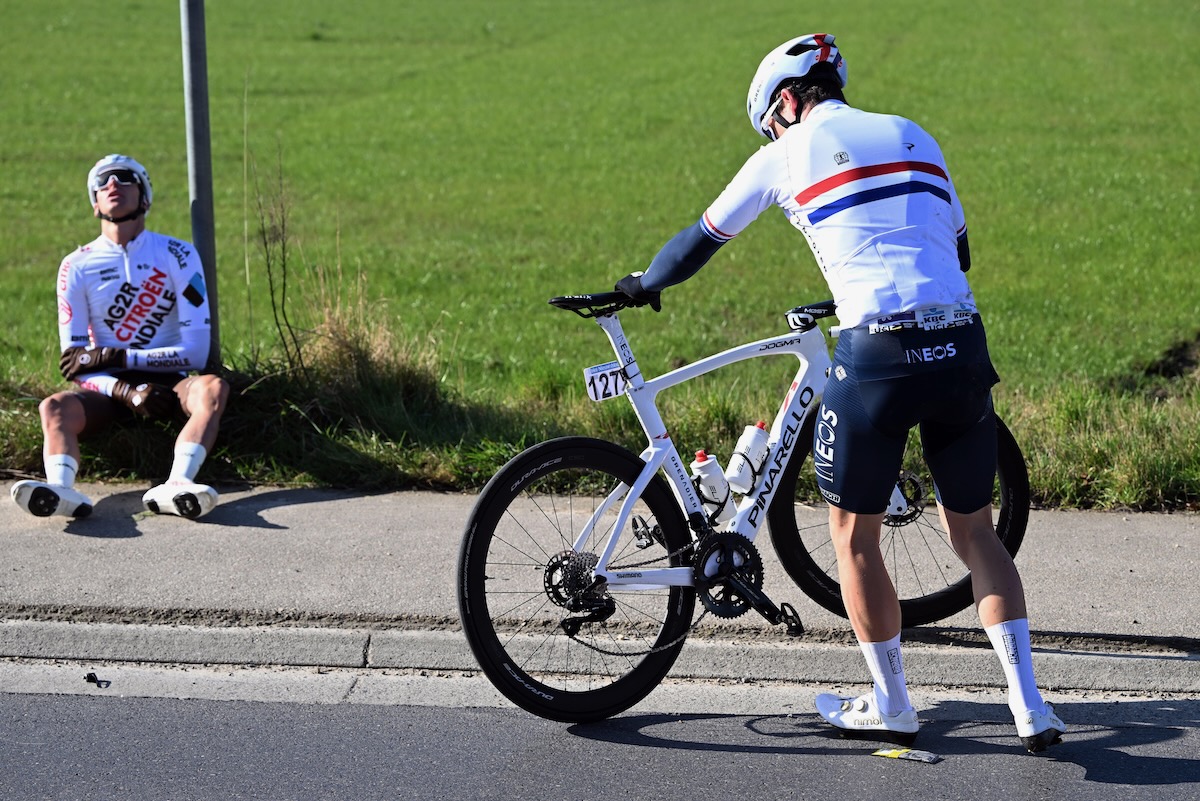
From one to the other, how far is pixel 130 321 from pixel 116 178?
2.31 feet

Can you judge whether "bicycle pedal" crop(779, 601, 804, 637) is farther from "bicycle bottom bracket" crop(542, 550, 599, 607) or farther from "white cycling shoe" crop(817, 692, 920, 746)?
"bicycle bottom bracket" crop(542, 550, 599, 607)

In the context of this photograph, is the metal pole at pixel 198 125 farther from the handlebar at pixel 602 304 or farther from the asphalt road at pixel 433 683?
the handlebar at pixel 602 304

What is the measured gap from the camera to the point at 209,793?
3.99 meters

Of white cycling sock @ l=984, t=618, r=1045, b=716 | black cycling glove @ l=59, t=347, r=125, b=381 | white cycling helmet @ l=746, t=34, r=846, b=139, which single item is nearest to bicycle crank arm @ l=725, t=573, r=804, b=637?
white cycling sock @ l=984, t=618, r=1045, b=716

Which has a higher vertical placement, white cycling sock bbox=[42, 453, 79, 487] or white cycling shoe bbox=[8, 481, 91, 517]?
white cycling sock bbox=[42, 453, 79, 487]

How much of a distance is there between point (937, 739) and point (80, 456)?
14.1 feet

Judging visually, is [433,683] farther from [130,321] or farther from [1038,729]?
[130,321]

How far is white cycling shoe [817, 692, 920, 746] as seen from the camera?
425 centimetres

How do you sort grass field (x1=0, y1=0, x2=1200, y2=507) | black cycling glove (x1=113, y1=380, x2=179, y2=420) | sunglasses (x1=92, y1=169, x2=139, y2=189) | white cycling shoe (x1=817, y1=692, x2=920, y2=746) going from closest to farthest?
white cycling shoe (x1=817, y1=692, x2=920, y2=746) < black cycling glove (x1=113, y1=380, x2=179, y2=420) < sunglasses (x1=92, y1=169, x2=139, y2=189) < grass field (x1=0, y1=0, x2=1200, y2=507)

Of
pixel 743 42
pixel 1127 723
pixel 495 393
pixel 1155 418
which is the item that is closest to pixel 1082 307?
pixel 1155 418

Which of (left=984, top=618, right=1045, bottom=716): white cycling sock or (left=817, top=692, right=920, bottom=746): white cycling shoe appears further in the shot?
(left=817, top=692, right=920, bottom=746): white cycling shoe

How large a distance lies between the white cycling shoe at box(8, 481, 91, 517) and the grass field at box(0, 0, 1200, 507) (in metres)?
0.90

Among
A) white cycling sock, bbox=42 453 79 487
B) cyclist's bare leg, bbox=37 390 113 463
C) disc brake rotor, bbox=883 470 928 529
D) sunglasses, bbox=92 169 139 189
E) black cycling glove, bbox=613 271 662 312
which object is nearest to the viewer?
black cycling glove, bbox=613 271 662 312

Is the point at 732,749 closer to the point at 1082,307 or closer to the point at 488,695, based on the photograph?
the point at 488,695
